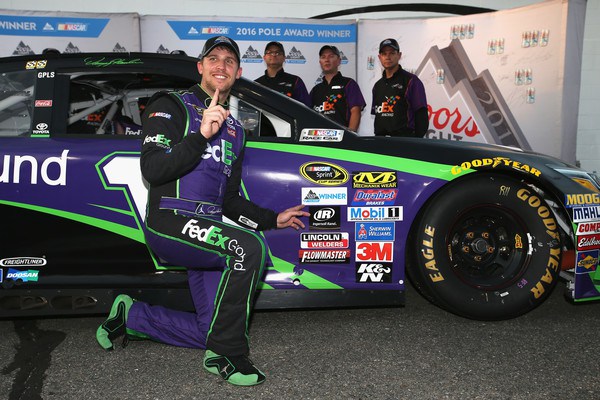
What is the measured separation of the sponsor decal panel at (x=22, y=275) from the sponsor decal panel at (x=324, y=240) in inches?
53.2

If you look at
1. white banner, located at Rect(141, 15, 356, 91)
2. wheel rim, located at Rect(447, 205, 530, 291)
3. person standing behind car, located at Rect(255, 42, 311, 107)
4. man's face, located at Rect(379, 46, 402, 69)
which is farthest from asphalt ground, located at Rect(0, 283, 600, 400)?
white banner, located at Rect(141, 15, 356, 91)

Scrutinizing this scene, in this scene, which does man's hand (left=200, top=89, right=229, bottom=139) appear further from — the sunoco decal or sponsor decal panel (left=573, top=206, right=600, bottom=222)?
sponsor decal panel (left=573, top=206, right=600, bottom=222)

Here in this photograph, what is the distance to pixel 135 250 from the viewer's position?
2891 mm

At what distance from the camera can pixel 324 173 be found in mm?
2906

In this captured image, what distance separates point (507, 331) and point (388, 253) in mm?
752

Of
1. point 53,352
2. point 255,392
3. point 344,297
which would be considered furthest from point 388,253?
point 53,352

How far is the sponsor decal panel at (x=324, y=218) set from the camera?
2.90m

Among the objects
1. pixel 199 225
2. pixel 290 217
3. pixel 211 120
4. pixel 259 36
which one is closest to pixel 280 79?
pixel 259 36

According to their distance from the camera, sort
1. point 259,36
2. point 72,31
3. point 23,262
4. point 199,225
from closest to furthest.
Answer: point 199,225
point 23,262
point 72,31
point 259,36

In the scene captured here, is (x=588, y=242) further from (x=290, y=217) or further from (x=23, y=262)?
(x=23, y=262)

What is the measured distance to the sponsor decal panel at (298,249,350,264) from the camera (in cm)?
291

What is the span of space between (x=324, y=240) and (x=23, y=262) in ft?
4.98

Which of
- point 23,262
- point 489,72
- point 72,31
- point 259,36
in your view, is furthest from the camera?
point 259,36
